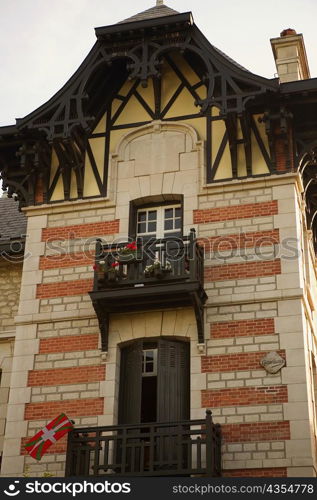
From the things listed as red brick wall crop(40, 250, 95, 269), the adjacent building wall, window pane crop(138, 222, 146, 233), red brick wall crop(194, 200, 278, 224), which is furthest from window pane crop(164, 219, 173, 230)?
the adjacent building wall

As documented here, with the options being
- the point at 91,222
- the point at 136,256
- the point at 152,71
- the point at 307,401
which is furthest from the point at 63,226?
the point at 307,401

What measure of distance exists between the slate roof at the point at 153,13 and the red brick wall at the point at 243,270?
5.81 m

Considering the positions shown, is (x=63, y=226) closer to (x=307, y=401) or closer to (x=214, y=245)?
(x=214, y=245)

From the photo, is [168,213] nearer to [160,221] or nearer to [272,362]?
[160,221]

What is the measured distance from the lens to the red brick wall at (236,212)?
1738 centimetres

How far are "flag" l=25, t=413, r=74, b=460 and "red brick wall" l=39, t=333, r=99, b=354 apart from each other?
135cm

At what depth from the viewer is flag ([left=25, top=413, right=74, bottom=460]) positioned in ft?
53.1

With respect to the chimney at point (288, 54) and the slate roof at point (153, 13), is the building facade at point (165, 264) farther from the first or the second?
the chimney at point (288, 54)

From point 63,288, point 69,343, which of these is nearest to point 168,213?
point 63,288

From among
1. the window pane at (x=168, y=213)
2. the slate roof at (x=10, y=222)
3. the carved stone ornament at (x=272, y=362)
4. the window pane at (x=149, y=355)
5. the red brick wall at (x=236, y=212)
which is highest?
the slate roof at (x=10, y=222)

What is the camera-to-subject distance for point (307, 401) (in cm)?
1546

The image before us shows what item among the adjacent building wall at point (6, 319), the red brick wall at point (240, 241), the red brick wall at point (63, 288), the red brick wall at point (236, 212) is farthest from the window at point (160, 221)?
the adjacent building wall at point (6, 319)

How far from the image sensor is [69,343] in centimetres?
1714

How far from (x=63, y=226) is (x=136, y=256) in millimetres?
2435
